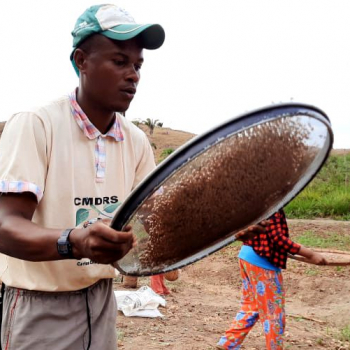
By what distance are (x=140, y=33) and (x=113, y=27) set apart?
0.26 ft

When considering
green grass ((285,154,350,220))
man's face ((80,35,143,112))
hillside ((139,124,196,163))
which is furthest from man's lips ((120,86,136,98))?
hillside ((139,124,196,163))

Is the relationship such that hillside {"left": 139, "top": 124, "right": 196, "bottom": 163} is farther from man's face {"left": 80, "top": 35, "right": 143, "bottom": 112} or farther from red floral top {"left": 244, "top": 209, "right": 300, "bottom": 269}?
man's face {"left": 80, "top": 35, "right": 143, "bottom": 112}

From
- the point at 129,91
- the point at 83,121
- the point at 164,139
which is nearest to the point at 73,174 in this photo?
the point at 83,121

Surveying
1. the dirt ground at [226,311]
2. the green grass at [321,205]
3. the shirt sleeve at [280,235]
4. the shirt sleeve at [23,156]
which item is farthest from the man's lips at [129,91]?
the green grass at [321,205]

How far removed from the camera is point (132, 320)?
4984mm

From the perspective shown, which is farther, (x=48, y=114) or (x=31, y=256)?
(x=48, y=114)

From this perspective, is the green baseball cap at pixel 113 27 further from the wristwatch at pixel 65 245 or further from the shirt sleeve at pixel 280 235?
the shirt sleeve at pixel 280 235

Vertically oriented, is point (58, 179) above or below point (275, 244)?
above

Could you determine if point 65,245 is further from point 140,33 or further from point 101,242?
point 140,33

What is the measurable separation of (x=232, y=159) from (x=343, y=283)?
557 centimetres

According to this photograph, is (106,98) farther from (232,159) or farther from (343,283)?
(343,283)

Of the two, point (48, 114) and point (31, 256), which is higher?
point (48, 114)

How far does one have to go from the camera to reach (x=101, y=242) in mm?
1203

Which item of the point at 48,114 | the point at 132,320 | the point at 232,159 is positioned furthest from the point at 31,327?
the point at 132,320
